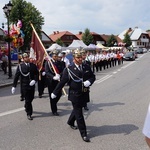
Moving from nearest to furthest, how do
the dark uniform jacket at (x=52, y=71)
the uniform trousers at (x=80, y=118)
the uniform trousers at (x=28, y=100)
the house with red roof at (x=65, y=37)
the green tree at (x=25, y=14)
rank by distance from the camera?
the uniform trousers at (x=80, y=118) → the uniform trousers at (x=28, y=100) → the dark uniform jacket at (x=52, y=71) → the green tree at (x=25, y=14) → the house with red roof at (x=65, y=37)

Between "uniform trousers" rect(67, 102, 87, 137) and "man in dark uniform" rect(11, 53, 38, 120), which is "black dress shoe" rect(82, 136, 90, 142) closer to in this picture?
"uniform trousers" rect(67, 102, 87, 137)

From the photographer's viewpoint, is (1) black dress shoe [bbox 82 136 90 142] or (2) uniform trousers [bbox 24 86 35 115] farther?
(2) uniform trousers [bbox 24 86 35 115]

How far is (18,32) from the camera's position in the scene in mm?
18562

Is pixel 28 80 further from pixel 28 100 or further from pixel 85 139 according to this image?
pixel 85 139

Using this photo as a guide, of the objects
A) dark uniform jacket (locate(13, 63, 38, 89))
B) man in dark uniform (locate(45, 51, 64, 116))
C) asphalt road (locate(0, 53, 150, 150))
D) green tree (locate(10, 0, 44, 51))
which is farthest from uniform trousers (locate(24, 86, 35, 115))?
green tree (locate(10, 0, 44, 51))

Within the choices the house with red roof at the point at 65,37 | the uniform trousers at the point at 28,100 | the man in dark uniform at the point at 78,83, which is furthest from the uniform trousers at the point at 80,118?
the house with red roof at the point at 65,37

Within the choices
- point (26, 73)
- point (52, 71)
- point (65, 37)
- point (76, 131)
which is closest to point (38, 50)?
point (52, 71)

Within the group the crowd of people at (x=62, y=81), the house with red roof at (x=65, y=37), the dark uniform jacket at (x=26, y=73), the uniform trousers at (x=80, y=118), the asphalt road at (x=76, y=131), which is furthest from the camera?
the house with red roof at (x=65, y=37)

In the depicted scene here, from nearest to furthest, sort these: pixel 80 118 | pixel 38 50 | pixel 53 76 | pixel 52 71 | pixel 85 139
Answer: pixel 85 139, pixel 80 118, pixel 53 76, pixel 52 71, pixel 38 50

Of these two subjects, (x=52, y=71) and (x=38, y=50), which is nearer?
(x=52, y=71)

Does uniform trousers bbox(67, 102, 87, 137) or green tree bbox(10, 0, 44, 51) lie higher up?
green tree bbox(10, 0, 44, 51)

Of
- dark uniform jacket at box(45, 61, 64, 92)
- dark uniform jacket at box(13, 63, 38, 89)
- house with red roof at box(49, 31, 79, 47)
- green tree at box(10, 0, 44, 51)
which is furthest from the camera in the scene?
house with red roof at box(49, 31, 79, 47)

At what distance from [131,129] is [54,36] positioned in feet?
256

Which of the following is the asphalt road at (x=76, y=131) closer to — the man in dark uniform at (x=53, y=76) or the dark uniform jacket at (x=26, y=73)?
the man in dark uniform at (x=53, y=76)
